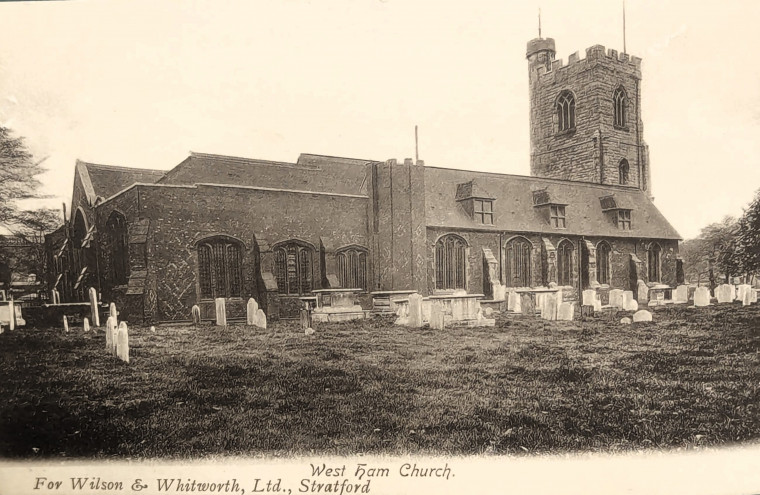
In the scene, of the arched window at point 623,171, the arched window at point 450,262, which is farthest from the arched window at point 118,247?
the arched window at point 623,171

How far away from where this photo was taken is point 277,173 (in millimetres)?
7465

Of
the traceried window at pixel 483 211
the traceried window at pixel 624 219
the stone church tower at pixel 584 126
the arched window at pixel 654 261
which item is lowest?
the arched window at pixel 654 261

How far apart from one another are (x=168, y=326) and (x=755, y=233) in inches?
256

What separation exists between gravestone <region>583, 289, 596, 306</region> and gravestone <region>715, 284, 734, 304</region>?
5.12 ft

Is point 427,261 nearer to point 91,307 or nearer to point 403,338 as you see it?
point 403,338

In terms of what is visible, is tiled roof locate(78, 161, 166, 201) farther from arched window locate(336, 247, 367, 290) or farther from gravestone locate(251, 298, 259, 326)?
arched window locate(336, 247, 367, 290)

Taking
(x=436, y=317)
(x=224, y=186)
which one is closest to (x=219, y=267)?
(x=224, y=186)

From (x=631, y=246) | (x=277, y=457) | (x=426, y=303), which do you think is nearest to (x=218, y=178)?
(x=426, y=303)

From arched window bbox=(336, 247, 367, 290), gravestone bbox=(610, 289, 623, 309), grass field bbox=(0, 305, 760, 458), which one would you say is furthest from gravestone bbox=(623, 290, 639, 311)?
arched window bbox=(336, 247, 367, 290)

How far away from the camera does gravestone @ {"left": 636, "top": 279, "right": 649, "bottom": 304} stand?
7955 millimetres

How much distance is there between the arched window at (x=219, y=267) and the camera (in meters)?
6.99

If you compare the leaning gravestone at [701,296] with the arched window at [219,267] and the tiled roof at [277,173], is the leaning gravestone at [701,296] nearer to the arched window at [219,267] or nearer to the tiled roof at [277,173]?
the tiled roof at [277,173]

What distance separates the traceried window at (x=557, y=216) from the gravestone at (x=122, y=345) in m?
8.85

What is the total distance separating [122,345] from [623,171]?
1166 cm
